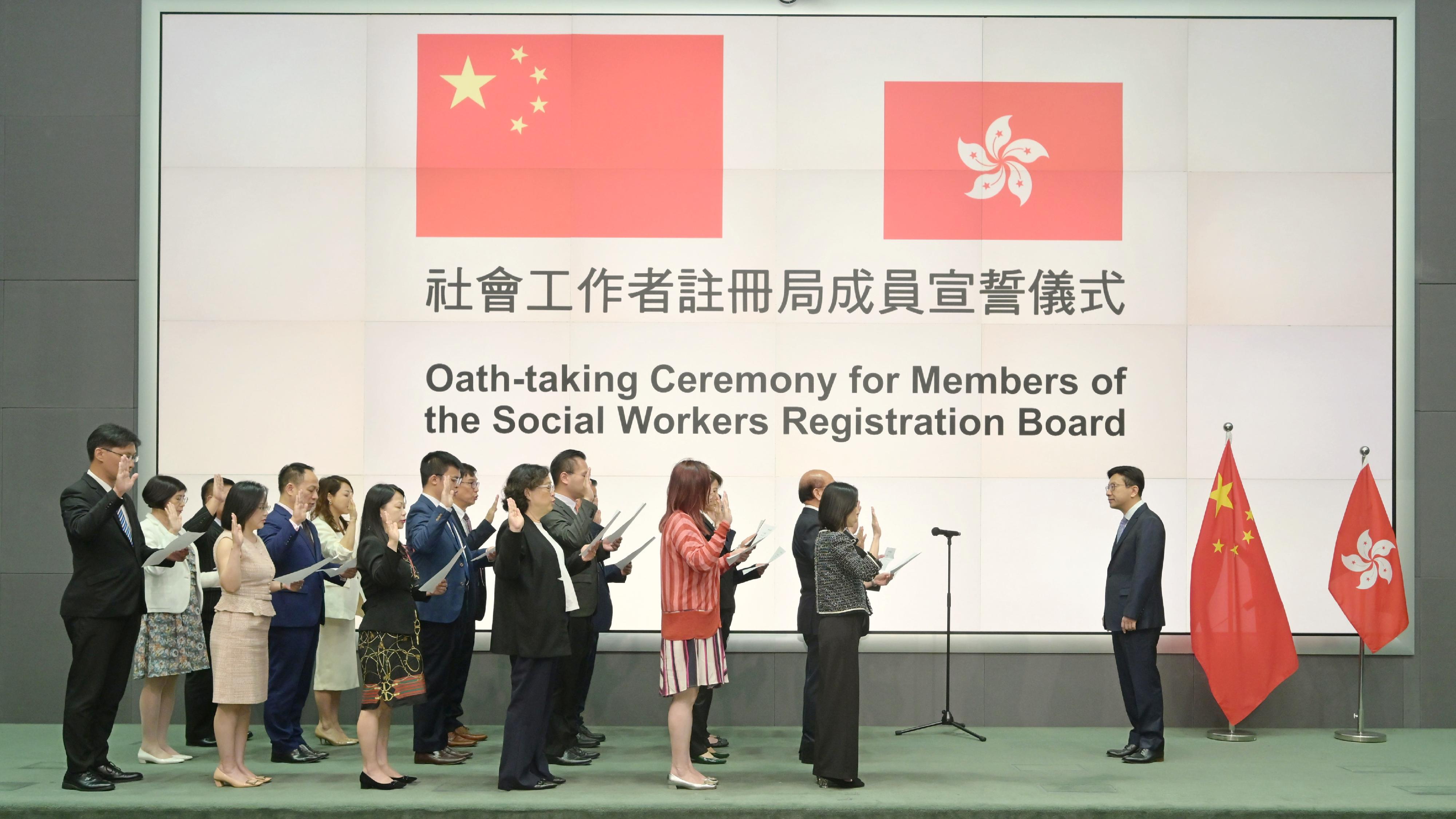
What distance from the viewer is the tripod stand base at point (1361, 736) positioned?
248 inches

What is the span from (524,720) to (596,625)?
105cm

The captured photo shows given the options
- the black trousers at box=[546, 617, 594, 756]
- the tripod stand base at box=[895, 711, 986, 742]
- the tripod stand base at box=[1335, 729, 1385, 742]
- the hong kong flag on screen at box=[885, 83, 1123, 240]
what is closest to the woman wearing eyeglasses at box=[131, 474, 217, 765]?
the black trousers at box=[546, 617, 594, 756]

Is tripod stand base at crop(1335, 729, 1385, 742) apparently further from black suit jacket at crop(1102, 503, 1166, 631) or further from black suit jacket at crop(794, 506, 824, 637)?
black suit jacket at crop(794, 506, 824, 637)

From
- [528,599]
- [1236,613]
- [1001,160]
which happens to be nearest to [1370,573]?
[1236,613]

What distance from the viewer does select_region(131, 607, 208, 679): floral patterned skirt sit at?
17.5ft

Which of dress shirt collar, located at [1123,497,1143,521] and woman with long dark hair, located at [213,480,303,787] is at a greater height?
dress shirt collar, located at [1123,497,1143,521]

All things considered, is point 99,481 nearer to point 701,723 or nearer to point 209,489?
point 209,489

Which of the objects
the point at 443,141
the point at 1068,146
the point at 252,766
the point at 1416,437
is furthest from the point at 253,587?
the point at 1416,437

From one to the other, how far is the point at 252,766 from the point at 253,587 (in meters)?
0.98

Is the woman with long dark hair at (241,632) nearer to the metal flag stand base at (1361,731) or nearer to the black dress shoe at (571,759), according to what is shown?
the black dress shoe at (571,759)

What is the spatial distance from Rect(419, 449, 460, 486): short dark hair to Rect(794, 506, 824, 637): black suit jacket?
1.71 m

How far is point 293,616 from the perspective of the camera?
5.51 meters

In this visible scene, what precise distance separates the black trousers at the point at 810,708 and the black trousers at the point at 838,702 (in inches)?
22.0

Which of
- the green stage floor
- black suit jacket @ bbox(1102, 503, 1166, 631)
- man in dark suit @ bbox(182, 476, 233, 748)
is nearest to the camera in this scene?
the green stage floor
